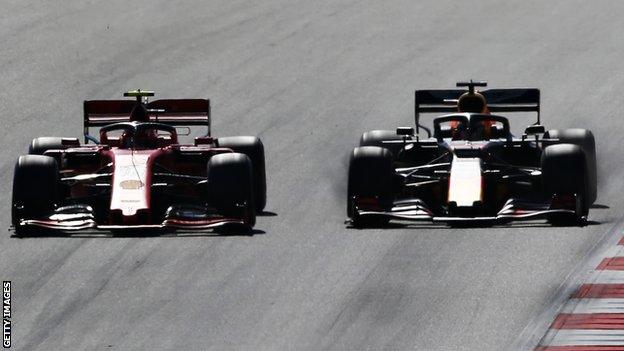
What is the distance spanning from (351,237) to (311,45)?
1530cm

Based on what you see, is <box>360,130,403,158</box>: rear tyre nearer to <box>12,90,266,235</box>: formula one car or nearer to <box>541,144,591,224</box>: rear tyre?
<box>12,90,266,235</box>: formula one car

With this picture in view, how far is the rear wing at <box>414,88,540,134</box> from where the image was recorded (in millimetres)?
28953

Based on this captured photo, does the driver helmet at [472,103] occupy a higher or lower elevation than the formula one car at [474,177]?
higher

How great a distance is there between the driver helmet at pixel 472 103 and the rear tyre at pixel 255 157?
3080mm

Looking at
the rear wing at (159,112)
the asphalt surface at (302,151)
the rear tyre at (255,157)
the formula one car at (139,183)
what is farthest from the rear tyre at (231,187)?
the rear wing at (159,112)

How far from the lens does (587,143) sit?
91.9 ft

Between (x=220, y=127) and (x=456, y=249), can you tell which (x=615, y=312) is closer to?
(x=456, y=249)

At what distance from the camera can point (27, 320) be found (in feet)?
70.9

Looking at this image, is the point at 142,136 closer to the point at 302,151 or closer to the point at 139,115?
the point at 139,115

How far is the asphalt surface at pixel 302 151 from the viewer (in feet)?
70.5

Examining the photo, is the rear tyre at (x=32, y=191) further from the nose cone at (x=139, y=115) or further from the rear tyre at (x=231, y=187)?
the nose cone at (x=139, y=115)

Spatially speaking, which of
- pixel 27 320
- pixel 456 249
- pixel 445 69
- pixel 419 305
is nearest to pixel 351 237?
pixel 456 249

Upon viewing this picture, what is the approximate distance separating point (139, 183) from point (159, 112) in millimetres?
3289

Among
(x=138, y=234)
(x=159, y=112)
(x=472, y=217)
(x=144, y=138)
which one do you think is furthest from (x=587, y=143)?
(x=138, y=234)
